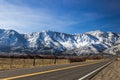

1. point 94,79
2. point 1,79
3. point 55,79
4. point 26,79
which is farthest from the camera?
point 94,79

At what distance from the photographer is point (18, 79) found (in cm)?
1262

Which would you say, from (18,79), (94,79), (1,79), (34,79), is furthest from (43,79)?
(94,79)

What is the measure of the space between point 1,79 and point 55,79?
142 inches

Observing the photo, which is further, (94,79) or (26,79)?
(94,79)

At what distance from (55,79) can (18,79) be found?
2659mm

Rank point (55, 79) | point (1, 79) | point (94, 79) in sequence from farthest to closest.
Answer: point (94, 79) < point (55, 79) < point (1, 79)

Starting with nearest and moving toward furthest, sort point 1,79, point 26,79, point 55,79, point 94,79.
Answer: point 1,79, point 26,79, point 55,79, point 94,79

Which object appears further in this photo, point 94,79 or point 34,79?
point 94,79

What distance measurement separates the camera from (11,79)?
40.5 feet

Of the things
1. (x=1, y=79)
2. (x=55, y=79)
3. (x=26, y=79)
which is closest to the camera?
(x=1, y=79)

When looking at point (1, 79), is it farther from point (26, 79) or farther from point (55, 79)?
point (55, 79)

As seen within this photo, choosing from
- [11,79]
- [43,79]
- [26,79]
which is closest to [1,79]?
[11,79]

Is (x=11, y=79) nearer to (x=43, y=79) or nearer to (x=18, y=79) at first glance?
(x=18, y=79)

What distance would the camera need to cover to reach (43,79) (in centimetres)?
1369
